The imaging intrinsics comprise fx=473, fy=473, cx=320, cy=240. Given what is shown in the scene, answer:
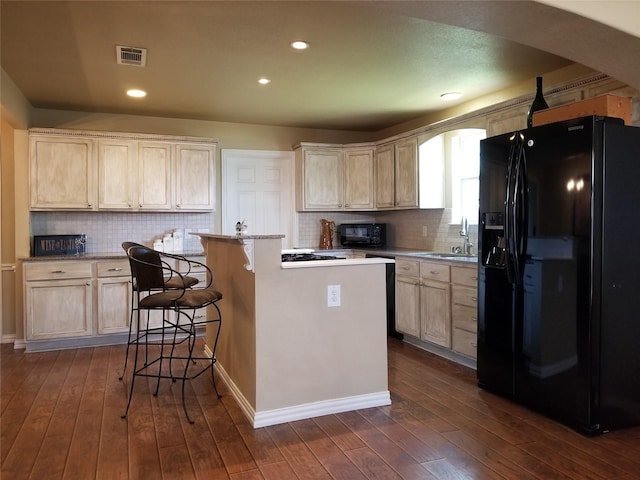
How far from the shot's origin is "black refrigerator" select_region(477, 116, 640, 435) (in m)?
2.69

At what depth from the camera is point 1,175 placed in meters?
4.97

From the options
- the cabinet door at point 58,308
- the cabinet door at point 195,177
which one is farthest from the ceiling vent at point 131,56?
the cabinet door at point 58,308

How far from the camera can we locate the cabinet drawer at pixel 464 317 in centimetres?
393

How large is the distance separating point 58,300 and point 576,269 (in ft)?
14.9

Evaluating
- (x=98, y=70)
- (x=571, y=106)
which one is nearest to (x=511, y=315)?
(x=571, y=106)

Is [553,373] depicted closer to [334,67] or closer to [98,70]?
[334,67]

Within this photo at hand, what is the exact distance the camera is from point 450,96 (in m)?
4.77

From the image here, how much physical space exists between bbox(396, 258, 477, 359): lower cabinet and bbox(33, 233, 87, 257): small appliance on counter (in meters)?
3.43

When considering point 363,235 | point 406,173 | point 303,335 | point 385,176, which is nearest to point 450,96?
point 406,173

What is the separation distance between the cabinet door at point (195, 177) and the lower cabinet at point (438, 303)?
2339 millimetres

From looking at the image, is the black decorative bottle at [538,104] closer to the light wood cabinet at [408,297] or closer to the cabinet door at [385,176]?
the light wood cabinet at [408,297]

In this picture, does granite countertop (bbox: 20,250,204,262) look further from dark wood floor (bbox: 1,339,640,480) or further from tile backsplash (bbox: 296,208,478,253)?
tile backsplash (bbox: 296,208,478,253)

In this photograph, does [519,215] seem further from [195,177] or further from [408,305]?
[195,177]

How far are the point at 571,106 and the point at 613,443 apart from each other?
6.56 ft
